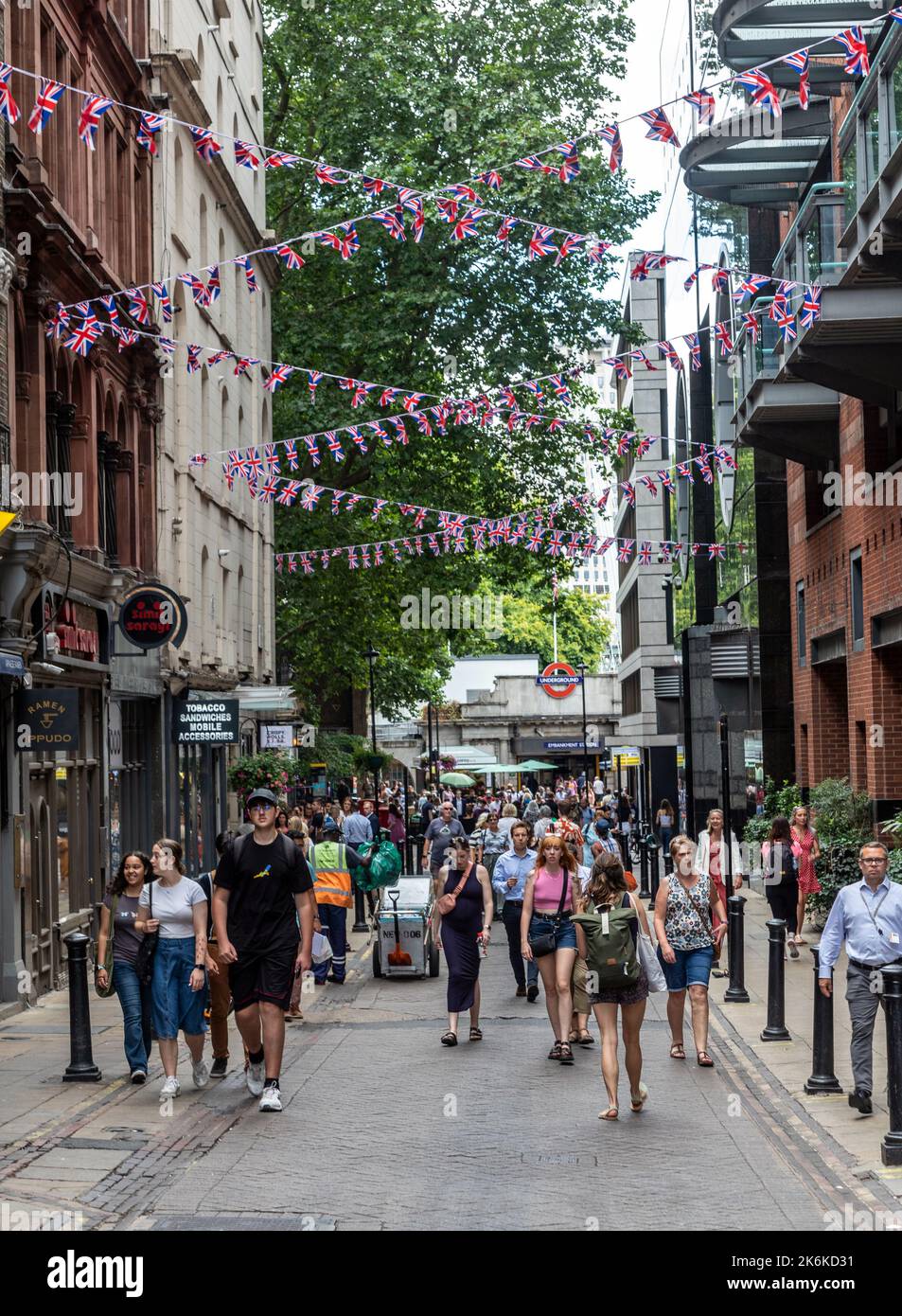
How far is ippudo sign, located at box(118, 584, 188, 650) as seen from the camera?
21125mm

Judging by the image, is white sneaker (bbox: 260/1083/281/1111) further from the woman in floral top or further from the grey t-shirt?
the woman in floral top

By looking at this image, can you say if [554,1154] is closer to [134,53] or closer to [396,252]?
[134,53]

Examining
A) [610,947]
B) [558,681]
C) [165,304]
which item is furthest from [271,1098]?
[558,681]

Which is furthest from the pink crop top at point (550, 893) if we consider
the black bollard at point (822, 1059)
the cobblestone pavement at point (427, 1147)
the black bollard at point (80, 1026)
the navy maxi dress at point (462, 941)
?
the black bollard at point (80, 1026)

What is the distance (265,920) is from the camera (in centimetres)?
1104

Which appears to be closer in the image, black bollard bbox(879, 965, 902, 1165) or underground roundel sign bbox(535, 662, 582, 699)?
black bollard bbox(879, 965, 902, 1165)

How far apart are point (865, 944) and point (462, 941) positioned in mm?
4437

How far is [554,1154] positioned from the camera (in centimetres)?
973

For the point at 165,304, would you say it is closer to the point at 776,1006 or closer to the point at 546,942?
the point at 546,942

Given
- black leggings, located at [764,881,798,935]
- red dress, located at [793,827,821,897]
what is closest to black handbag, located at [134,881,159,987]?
black leggings, located at [764,881,798,935]

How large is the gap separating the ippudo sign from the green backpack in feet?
36.6

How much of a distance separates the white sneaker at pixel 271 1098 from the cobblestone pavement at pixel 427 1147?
0.35ft

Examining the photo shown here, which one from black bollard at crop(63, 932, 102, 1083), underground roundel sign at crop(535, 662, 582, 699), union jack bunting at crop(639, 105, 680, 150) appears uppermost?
union jack bunting at crop(639, 105, 680, 150)

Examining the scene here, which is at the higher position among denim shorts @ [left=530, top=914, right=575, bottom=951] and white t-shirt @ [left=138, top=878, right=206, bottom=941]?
white t-shirt @ [left=138, top=878, right=206, bottom=941]
